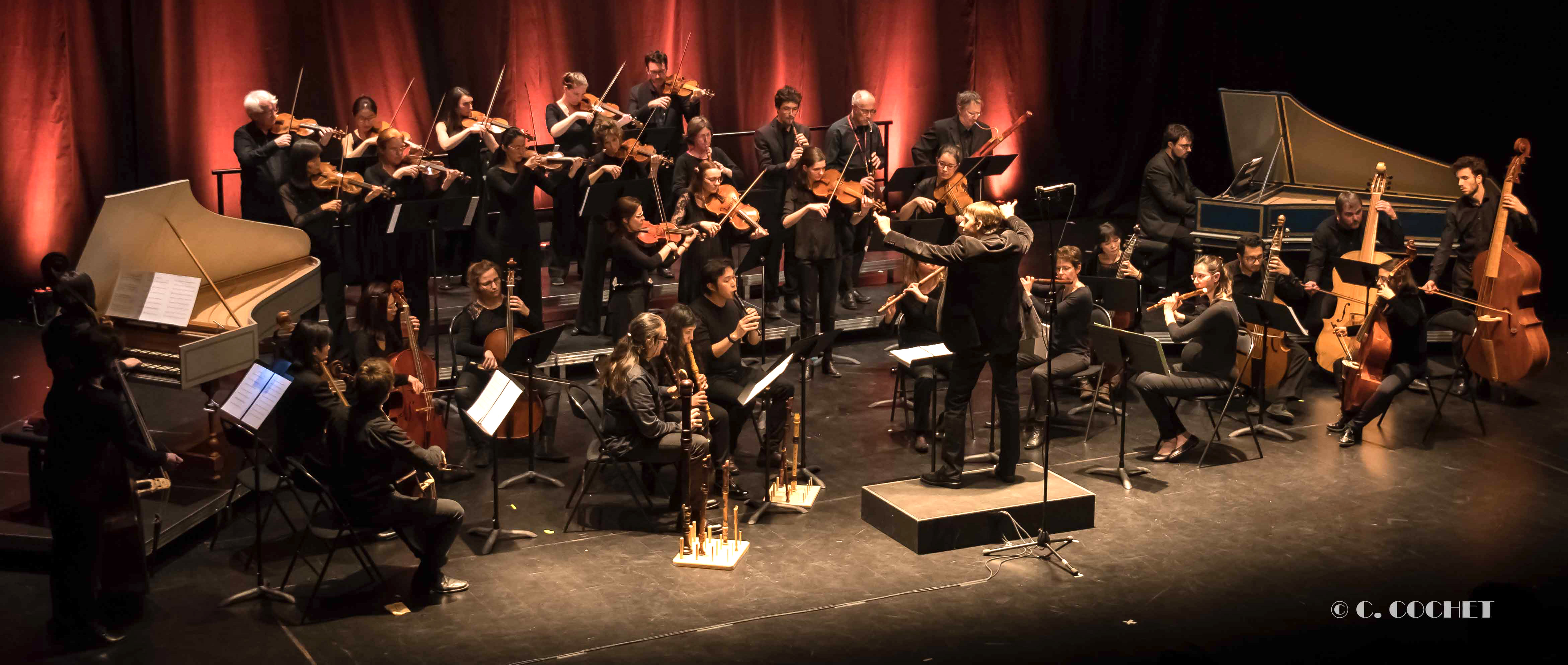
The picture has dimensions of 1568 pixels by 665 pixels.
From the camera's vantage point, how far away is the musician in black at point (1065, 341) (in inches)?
319

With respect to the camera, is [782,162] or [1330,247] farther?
[782,162]

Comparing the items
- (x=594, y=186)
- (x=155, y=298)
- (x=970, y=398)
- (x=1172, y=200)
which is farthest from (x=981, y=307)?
(x=1172, y=200)

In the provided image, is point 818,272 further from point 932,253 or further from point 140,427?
point 140,427

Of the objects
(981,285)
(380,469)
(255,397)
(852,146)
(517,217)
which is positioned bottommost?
(380,469)

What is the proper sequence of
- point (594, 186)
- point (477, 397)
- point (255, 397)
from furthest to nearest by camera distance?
point (594, 186) → point (477, 397) → point (255, 397)

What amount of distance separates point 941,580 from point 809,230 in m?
3.45

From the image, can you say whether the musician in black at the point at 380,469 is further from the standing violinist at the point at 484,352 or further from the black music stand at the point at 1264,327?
the black music stand at the point at 1264,327

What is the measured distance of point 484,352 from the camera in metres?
7.51

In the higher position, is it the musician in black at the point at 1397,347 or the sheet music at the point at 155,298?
the sheet music at the point at 155,298

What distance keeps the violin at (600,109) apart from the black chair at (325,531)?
14.4 ft

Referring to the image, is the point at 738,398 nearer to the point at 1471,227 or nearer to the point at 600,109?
the point at 600,109

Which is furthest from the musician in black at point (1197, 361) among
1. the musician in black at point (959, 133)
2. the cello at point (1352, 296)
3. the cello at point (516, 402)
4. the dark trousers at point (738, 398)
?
the cello at point (516, 402)

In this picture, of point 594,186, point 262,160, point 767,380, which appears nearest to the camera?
point 767,380

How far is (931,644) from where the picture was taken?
216 inches
